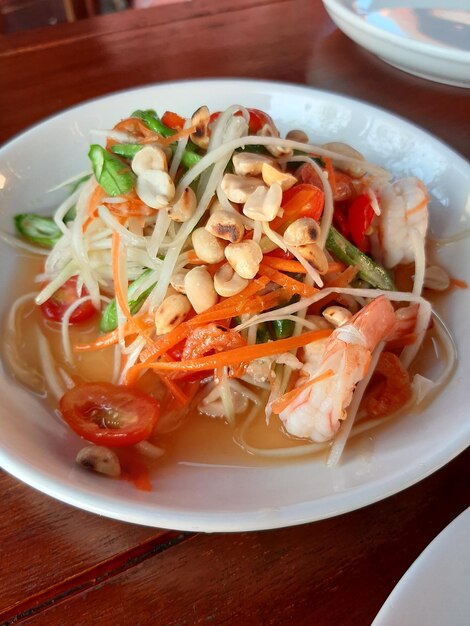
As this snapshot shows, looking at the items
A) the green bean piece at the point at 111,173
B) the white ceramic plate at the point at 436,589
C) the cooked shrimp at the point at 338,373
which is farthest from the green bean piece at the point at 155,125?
the white ceramic plate at the point at 436,589

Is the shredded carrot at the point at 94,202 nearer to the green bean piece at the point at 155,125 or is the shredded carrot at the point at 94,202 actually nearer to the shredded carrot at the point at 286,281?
the green bean piece at the point at 155,125

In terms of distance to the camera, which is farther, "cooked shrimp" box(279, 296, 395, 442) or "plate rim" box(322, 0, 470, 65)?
"plate rim" box(322, 0, 470, 65)

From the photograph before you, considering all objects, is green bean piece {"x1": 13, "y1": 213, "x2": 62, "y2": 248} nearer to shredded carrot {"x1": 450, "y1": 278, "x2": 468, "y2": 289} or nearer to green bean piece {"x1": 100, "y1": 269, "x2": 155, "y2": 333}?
green bean piece {"x1": 100, "y1": 269, "x2": 155, "y2": 333}

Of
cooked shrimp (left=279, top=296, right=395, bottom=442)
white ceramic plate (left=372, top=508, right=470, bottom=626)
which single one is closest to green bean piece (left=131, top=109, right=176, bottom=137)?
cooked shrimp (left=279, top=296, right=395, bottom=442)

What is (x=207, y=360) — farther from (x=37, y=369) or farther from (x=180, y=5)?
(x=180, y=5)

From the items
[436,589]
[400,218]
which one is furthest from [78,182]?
[436,589]
